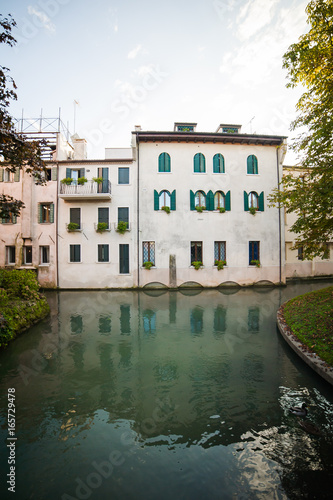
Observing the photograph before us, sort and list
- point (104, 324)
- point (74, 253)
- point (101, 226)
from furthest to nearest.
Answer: point (74, 253), point (101, 226), point (104, 324)

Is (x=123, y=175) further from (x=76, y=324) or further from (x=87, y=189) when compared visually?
(x=76, y=324)

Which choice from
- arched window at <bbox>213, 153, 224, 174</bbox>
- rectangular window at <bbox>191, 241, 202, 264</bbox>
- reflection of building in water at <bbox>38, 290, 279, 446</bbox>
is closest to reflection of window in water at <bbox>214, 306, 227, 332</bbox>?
reflection of building in water at <bbox>38, 290, 279, 446</bbox>

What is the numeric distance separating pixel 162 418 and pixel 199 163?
18028 mm

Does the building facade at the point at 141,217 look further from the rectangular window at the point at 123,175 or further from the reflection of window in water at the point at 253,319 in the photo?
the reflection of window in water at the point at 253,319

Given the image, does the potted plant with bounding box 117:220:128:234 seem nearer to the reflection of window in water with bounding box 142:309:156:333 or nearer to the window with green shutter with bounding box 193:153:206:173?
the window with green shutter with bounding box 193:153:206:173

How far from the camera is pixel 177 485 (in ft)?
10.6

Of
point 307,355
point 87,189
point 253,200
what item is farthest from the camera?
point 253,200

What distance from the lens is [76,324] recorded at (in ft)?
34.1

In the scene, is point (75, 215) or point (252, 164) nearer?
point (75, 215)

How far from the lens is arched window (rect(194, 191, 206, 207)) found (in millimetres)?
19344

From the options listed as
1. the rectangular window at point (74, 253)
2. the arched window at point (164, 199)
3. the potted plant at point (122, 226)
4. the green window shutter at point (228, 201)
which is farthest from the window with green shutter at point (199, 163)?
the rectangular window at point (74, 253)

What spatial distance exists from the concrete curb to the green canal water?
0.20 meters

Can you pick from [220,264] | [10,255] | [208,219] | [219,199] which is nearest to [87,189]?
[10,255]

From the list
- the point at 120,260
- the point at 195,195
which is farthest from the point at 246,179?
the point at 120,260
